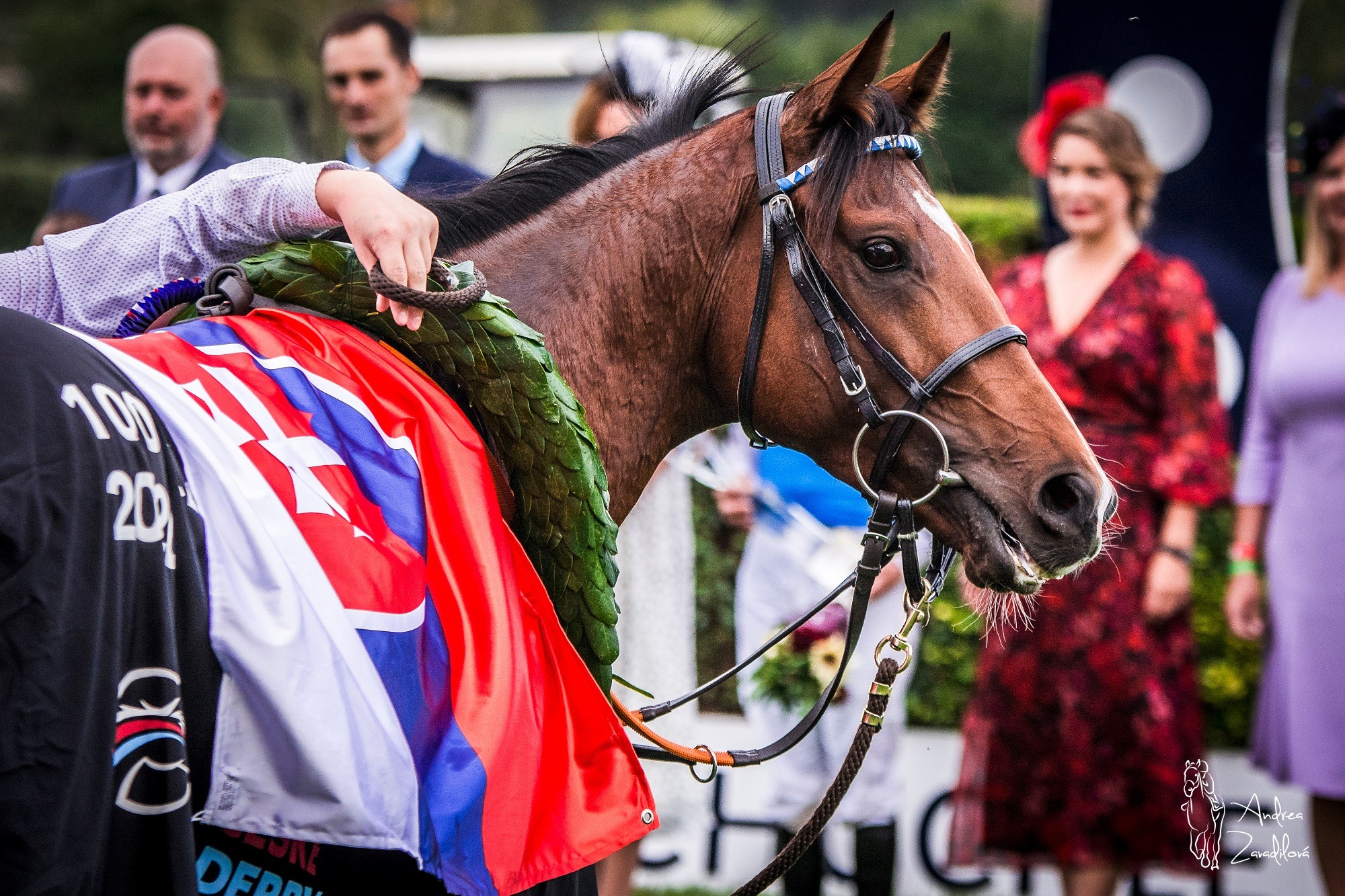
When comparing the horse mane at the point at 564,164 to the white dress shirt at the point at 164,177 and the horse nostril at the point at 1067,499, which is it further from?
the white dress shirt at the point at 164,177

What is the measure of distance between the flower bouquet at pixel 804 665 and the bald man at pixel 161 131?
9.38 ft

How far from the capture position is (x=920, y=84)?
220 cm

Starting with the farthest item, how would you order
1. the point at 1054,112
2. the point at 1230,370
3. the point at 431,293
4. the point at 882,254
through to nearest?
the point at 1230,370, the point at 1054,112, the point at 882,254, the point at 431,293

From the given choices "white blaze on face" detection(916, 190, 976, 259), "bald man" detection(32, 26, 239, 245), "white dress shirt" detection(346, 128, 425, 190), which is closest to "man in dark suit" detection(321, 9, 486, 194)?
"white dress shirt" detection(346, 128, 425, 190)

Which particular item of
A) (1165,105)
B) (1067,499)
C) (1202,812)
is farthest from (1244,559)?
(1165,105)

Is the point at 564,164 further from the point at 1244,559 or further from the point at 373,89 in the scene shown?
the point at 1244,559

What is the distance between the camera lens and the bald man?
4.51 m

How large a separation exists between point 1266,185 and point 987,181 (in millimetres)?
4073

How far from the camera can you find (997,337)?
1.98 meters

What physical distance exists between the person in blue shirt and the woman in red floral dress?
0.31 m

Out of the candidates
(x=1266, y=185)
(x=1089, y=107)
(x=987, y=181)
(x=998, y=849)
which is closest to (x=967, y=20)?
(x=987, y=181)

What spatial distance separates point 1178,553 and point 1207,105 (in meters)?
2.88

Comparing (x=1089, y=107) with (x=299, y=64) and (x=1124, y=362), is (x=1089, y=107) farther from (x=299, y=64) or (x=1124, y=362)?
(x=299, y=64)

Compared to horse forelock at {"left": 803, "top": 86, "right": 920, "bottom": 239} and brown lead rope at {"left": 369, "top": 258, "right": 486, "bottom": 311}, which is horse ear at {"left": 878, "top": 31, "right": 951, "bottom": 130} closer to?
horse forelock at {"left": 803, "top": 86, "right": 920, "bottom": 239}
